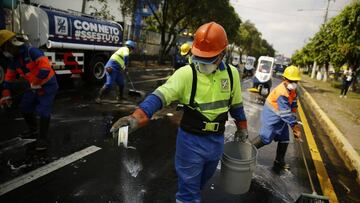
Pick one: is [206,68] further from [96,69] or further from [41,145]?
[96,69]

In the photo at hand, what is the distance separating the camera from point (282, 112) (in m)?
4.51

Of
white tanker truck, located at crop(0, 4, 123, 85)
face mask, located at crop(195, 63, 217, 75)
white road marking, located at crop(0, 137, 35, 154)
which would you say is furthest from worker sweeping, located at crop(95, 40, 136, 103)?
face mask, located at crop(195, 63, 217, 75)

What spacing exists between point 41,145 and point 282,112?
364 cm

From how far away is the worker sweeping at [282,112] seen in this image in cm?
449

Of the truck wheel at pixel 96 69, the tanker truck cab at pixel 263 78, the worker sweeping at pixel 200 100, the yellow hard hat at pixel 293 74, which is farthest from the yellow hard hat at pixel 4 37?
the tanker truck cab at pixel 263 78

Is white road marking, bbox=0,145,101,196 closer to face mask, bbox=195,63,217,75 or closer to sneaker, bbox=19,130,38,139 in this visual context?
sneaker, bbox=19,130,38,139

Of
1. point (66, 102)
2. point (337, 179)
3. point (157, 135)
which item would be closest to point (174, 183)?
point (157, 135)

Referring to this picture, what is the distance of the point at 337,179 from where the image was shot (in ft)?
15.9

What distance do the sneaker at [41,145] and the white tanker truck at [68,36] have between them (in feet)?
13.0

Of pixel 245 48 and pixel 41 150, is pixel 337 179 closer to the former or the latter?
pixel 41 150

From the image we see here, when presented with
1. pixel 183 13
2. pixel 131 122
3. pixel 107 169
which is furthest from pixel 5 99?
pixel 183 13

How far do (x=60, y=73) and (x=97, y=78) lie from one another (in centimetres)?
194

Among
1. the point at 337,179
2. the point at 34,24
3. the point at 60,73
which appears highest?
the point at 34,24

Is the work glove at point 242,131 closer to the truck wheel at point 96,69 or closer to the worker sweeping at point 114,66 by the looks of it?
the worker sweeping at point 114,66
